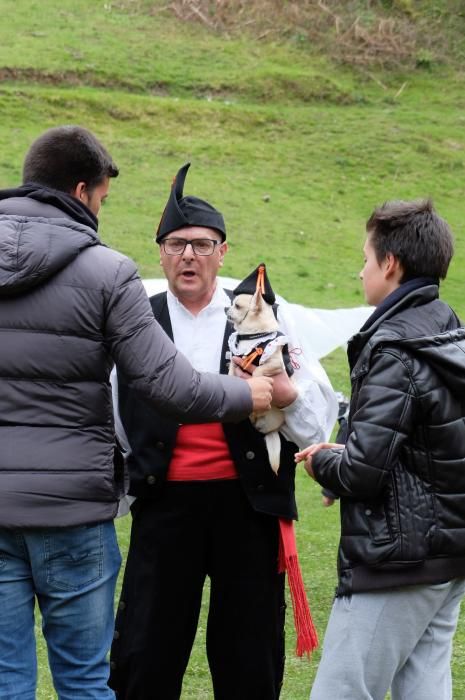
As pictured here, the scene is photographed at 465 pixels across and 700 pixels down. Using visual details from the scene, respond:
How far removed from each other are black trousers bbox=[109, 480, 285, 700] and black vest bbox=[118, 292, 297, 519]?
62 millimetres

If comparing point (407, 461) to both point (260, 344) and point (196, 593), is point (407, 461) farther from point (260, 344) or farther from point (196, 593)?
point (196, 593)

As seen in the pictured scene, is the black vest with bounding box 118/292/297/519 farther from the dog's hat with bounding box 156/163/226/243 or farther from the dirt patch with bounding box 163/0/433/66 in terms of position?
the dirt patch with bounding box 163/0/433/66

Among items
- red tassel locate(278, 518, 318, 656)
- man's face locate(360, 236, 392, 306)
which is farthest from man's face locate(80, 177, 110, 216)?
red tassel locate(278, 518, 318, 656)

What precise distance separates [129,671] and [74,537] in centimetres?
90

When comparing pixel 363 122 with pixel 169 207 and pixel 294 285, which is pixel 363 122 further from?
pixel 169 207

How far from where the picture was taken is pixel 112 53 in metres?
20.3

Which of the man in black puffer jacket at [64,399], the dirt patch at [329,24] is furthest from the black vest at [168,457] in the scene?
the dirt patch at [329,24]

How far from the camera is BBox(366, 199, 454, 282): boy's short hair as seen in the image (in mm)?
3244

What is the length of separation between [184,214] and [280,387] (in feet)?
2.32

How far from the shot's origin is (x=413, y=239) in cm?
324

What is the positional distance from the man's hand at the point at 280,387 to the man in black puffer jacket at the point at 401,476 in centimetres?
31

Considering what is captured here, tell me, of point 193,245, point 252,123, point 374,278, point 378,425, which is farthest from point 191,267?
point 252,123

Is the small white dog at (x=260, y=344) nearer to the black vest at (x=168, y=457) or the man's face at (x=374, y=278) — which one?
the black vest at (x=168, y=457)

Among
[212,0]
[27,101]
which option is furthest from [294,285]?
[212,0]
